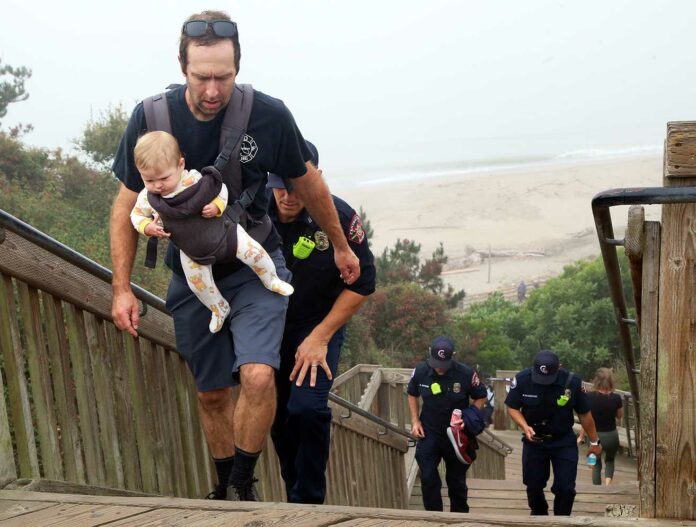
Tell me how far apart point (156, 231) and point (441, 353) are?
3.95 m

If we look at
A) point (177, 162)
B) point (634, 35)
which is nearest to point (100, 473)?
point (177, 162)

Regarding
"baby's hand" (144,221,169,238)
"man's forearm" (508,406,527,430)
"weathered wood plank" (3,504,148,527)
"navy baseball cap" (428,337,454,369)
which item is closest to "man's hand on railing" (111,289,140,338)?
"baby's hand" (144,221,169,238)

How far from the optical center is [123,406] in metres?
3.81

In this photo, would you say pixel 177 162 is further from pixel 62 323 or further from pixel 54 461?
Answer: pixel 54 461

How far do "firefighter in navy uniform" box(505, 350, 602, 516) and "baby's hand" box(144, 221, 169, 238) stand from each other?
4033mm

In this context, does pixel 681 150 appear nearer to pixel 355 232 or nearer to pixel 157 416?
pixel 355 232

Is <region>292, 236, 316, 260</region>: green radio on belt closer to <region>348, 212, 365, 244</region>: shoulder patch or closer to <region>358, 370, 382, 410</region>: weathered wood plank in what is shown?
<region>348, 212, 365, 244</region>: shoulder patch

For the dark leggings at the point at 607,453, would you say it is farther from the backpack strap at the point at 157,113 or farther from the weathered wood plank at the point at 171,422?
the backpack strap at the point at 157,113

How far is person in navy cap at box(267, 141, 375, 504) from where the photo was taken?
3.99 meters

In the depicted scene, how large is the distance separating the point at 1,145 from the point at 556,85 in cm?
11179

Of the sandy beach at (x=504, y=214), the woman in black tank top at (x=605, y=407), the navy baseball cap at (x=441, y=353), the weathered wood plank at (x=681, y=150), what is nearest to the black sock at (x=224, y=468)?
the weathered wood plank at (x=681, y=150)

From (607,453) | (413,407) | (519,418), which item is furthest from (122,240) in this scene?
(607,453)

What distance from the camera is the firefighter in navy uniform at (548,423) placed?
6727 mm

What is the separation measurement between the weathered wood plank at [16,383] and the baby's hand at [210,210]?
0.77 meters
